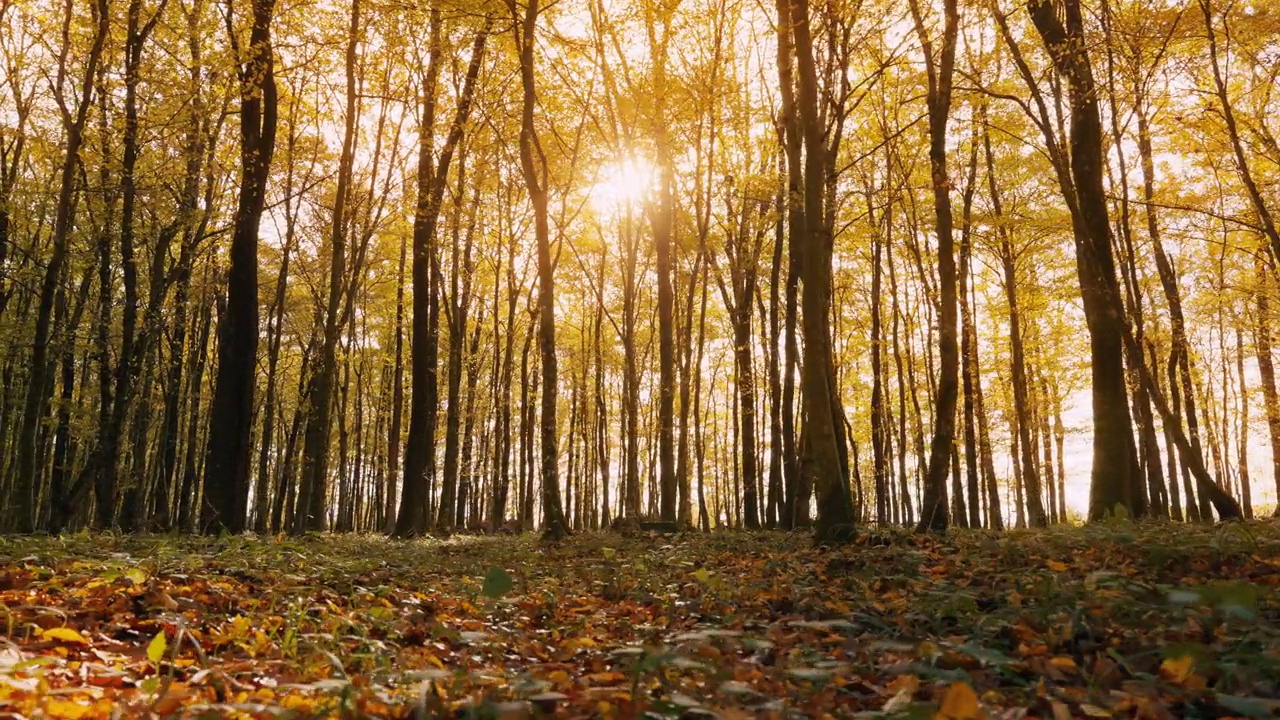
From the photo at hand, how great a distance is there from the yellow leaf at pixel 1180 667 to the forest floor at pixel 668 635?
0.01 m

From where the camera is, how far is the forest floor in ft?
7.98

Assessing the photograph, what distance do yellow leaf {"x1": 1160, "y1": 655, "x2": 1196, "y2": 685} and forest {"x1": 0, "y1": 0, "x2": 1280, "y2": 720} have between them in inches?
1.4

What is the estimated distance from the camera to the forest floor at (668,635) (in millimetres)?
2432

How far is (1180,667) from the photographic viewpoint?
8.80 feet

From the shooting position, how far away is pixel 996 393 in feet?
92.5

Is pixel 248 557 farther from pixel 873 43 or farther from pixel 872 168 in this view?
pixel 872 168

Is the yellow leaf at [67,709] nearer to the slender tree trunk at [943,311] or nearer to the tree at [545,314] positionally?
the slender tree trunk at [943,311]

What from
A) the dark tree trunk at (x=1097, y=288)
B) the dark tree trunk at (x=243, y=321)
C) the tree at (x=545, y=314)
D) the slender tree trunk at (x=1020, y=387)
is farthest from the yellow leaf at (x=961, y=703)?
the slender tree trunk at (x=1020, y=387)

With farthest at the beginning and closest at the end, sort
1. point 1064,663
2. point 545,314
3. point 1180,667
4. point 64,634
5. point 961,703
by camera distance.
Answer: point 545,314, point 1064,663, point 64,634, point 1180,667, point 961,703

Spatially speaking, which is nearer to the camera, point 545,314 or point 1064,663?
point 1064,663

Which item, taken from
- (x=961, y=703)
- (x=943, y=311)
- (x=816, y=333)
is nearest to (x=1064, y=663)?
(x=961, y=703)

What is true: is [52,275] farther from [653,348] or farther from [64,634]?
[653,348]

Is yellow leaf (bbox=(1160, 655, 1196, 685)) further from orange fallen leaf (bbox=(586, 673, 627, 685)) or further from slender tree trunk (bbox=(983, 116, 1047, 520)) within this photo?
slender tree trunk (bbox=(983, 116, 1047, 520))

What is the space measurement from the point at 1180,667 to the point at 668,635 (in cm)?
220
